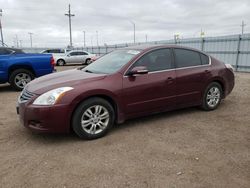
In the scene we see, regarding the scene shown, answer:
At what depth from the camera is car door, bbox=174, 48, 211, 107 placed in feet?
15.0

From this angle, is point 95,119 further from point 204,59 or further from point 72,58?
point 72,58

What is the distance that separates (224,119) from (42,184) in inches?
143

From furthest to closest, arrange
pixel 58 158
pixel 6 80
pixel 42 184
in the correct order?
pixel 6 80 < pixel 58 158 < pixel 42 184

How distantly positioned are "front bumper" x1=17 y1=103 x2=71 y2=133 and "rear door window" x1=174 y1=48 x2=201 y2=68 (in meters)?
2.47

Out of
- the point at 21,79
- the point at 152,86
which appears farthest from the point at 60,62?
the point at 152,86

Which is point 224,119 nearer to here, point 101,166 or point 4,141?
point 101,166

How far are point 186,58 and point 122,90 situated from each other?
178cm

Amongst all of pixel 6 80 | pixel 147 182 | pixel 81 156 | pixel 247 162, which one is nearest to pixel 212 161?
pixel 247 162

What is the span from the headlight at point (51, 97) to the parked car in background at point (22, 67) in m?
4.86

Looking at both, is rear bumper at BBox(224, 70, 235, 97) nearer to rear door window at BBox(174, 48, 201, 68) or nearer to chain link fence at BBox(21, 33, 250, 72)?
rear door window at BBox(174, 48, 201, 68)

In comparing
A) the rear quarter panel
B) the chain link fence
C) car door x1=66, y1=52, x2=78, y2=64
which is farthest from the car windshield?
car door x1=66, y1=52, x2=78, y2=64

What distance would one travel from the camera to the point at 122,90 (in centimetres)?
387

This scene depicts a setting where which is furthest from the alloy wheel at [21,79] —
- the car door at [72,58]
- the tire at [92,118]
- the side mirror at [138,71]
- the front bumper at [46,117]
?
the car door at [72,58]

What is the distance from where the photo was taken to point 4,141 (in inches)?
145
